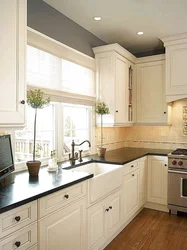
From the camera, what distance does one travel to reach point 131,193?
316 cm

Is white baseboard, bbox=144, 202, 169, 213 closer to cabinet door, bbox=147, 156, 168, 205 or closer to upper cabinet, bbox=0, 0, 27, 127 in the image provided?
cabinet door, bbox=147, 156, 168, 205

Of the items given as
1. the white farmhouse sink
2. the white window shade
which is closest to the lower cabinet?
the white farmhouse sink

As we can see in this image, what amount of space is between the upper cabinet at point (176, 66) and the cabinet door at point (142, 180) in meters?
1.10

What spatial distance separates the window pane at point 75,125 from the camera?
313 centimetres

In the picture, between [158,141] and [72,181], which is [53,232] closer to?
[72,181]

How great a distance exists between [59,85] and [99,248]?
187 cm

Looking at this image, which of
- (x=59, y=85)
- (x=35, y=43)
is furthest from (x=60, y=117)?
(x=35, y=43)

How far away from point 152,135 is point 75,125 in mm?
1717

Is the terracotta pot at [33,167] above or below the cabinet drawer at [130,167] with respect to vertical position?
above

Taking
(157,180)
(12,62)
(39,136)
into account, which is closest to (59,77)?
(39,136)

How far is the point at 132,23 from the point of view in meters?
3.15

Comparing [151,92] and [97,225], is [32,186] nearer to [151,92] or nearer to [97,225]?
[97,225]

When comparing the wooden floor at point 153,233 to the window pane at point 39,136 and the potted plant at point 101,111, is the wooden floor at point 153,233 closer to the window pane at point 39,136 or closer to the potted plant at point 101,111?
the potted plant at point 101,111

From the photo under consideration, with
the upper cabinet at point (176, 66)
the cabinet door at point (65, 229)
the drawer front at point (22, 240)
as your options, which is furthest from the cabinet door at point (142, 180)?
the drawer front at point (22, 240)
